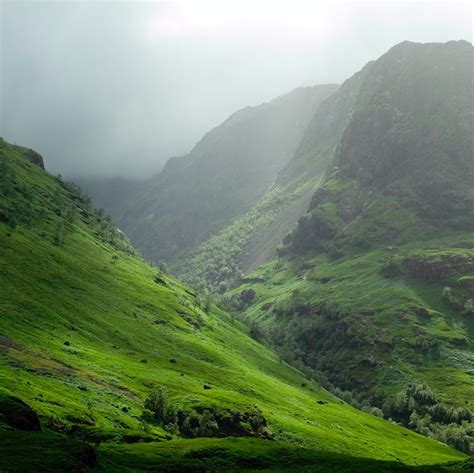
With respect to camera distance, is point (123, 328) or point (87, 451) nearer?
point (87, 451)

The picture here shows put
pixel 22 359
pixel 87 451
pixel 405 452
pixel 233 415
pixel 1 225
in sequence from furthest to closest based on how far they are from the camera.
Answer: pixel 1 225 → pixel 405 452 → pixel 233 415 → pixel 22 359 → pixel 87 451

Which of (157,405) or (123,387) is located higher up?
(157,405)

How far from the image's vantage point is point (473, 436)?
18400 cm

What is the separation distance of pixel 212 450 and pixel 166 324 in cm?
11846

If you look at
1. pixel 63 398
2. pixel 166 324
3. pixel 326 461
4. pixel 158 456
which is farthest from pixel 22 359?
pixel 166 324

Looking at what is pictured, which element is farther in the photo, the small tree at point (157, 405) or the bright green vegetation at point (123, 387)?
the small tree at point (157, 405)

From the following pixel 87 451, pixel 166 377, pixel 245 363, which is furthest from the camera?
pixel 245 363

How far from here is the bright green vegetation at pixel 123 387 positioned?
5838 cm

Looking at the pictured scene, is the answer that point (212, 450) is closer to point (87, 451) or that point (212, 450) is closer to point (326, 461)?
point (326, 461)

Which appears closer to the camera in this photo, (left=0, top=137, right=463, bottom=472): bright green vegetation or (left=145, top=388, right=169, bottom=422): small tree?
(left=0, top=137, right=463, bottom=472): bright green vegetation

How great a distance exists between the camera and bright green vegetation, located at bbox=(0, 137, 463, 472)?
192 feet

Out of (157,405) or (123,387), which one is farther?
(123,387)

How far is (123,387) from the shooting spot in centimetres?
9806

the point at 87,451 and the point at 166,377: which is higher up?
the point at 87,451
